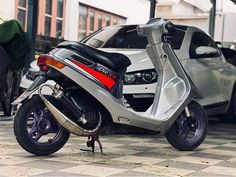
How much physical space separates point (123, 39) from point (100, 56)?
9.00 ft

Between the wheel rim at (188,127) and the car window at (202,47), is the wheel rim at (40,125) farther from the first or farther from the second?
the car window at (202,47)

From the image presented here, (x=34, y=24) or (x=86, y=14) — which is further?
(x=86, y=14)

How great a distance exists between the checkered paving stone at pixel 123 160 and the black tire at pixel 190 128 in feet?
0.30

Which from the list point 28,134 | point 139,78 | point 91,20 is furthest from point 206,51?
point 91,20

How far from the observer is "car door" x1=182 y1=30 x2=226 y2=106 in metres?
7.57

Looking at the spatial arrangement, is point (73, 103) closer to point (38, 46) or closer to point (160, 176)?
point (160, 176)

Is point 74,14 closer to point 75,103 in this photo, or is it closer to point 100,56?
point 100,56

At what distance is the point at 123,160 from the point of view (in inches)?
199

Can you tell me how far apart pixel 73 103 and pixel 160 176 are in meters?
1.22

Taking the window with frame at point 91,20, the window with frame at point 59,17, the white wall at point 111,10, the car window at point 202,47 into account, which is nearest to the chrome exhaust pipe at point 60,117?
the car window at point 202,47

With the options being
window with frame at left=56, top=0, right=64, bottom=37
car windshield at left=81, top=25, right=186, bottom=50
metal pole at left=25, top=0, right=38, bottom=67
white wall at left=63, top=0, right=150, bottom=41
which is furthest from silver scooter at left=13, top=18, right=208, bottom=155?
white wall at left=63, top=0, right=150, bottom=41

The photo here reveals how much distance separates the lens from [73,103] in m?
5.04

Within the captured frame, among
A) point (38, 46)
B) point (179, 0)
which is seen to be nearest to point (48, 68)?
point (38, 46)

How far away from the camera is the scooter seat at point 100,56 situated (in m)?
5.09
